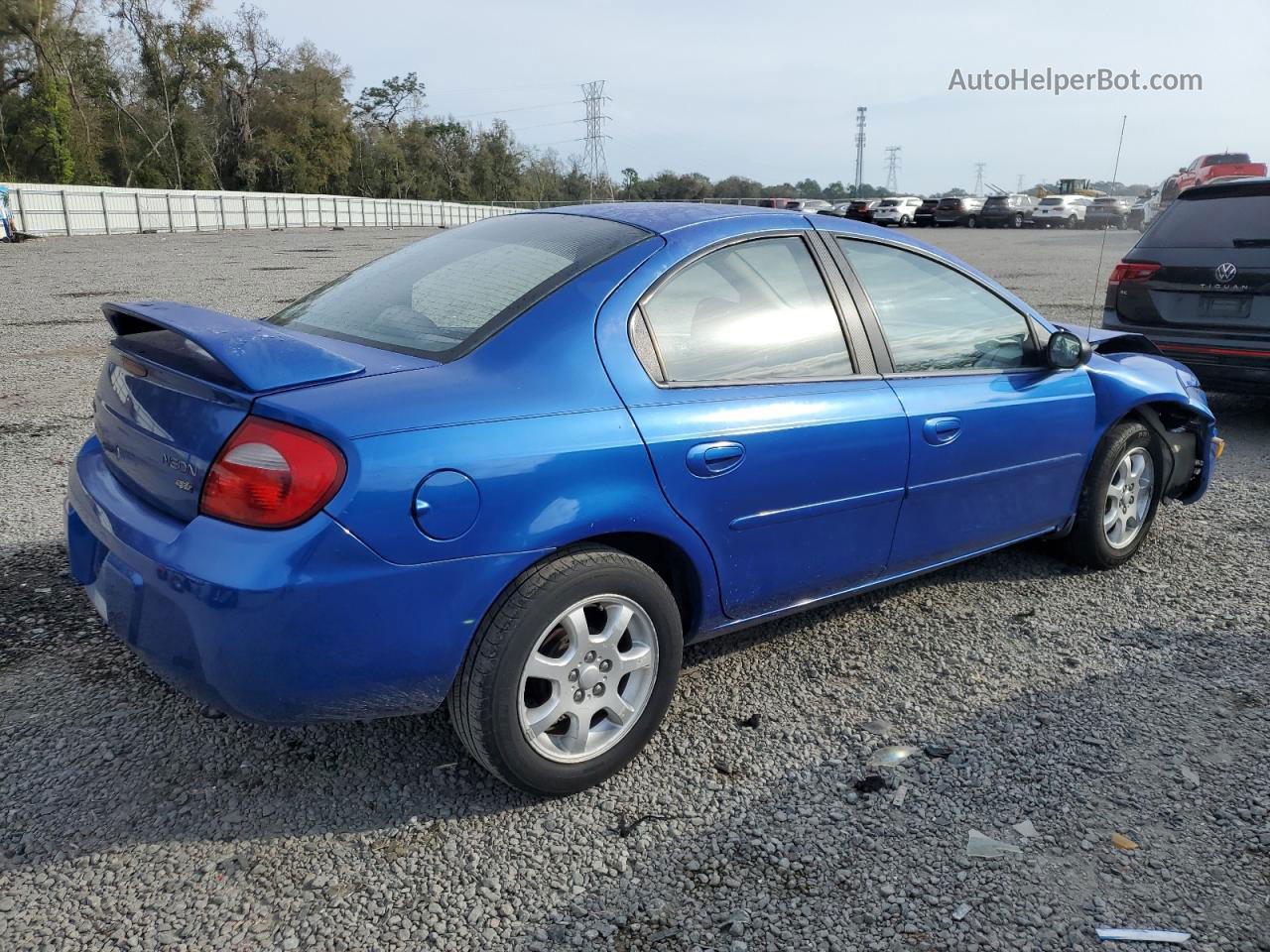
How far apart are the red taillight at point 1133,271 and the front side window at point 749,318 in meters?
4.69

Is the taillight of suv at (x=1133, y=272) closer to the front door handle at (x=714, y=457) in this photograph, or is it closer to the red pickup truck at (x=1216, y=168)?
the front door handle at (x=714, y=457)

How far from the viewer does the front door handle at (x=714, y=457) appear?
2795mm

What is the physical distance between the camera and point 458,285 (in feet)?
10.1

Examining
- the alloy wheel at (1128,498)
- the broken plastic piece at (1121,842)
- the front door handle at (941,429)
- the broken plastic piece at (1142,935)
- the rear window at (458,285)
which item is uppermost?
the rear window at (458,285)

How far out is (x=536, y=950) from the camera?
7.18 ft

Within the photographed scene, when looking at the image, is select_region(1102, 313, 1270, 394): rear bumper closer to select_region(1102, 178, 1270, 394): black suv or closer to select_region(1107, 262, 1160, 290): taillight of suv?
select_region(1102, 178, 1270, 394): black suv

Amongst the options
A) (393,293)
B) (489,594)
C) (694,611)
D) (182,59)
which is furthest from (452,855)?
(182,59)

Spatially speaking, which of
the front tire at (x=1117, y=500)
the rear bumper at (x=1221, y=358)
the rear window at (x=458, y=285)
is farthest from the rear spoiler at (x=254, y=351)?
the rear bumper at (x=1221, y=358)

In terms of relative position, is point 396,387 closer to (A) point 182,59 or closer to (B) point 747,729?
(B) point 747,729

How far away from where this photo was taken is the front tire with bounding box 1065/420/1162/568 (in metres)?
4.25

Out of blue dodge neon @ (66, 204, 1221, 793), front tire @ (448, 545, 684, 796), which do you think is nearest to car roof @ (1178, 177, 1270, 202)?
blue dodge neon @ (66, 204, 1221, 793)

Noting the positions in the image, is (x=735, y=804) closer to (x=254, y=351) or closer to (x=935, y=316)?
(x=254, y=351)

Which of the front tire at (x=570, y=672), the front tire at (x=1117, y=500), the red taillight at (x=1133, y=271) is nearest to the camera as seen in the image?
the front tire at (x=570, y=672)

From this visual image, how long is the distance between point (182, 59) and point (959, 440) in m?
62.9
